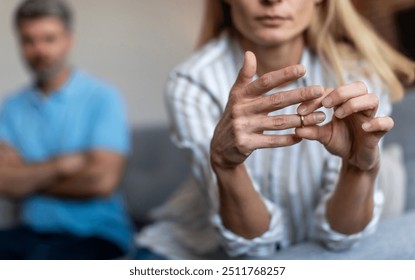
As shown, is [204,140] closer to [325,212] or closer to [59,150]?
[325,212]

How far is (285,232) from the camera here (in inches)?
29.6

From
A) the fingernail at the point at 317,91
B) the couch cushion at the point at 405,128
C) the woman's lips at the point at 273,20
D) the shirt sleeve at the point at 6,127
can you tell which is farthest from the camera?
the shirt sleeve at the point at 6,127

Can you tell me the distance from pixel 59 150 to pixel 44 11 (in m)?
0.24

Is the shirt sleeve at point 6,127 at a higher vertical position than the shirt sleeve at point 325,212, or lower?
lower

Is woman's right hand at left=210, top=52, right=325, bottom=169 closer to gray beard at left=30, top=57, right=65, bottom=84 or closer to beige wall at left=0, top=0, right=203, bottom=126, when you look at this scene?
beige wall at left=0, top=0, right=203, bottom=126

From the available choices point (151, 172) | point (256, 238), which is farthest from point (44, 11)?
point (256, 238)

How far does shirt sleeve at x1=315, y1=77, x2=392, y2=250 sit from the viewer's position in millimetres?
676

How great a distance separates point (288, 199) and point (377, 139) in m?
0.20

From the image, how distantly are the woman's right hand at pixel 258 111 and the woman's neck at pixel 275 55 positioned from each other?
0.13 meters

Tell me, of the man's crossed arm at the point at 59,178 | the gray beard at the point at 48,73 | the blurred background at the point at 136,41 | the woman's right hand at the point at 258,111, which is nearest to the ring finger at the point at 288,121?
the woman's right hand at the point at 258,111

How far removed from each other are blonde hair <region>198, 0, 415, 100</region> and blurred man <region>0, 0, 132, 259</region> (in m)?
0.44

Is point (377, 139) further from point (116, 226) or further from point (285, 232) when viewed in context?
point (116, 226)

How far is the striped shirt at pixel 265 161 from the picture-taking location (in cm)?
69

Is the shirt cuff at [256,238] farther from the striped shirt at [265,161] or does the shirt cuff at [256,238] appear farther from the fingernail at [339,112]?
the fingernail at [339,112]
